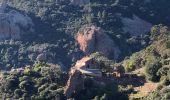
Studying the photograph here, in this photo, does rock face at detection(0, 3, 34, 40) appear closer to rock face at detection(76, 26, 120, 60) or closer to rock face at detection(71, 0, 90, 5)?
rock face at detection(71, 0, 90, 5)

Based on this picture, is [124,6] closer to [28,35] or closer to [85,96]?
[28,35]

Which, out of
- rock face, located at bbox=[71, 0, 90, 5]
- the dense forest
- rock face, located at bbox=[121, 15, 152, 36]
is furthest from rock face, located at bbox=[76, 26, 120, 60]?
rock face, located at bbox=[71, 0, 90, 5]

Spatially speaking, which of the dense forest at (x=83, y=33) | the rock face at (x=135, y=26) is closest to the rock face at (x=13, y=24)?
the dense forest at (x=83, y=33)

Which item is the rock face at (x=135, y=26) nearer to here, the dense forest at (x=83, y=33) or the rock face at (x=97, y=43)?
the dense forest at (x=83, y=33)

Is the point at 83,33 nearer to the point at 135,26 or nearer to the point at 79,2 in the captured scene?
the point at 135,26

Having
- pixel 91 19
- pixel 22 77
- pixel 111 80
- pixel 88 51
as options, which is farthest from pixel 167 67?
pixel 91 19

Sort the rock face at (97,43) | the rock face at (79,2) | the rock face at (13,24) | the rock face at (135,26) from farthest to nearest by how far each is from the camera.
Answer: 1. the rock face at (79,2)
2. the rock face at (135,26)
3. the rock face at (13,24)
4. the rock face at (97,43)

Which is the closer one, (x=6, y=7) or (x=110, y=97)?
(x=110, y=97)
